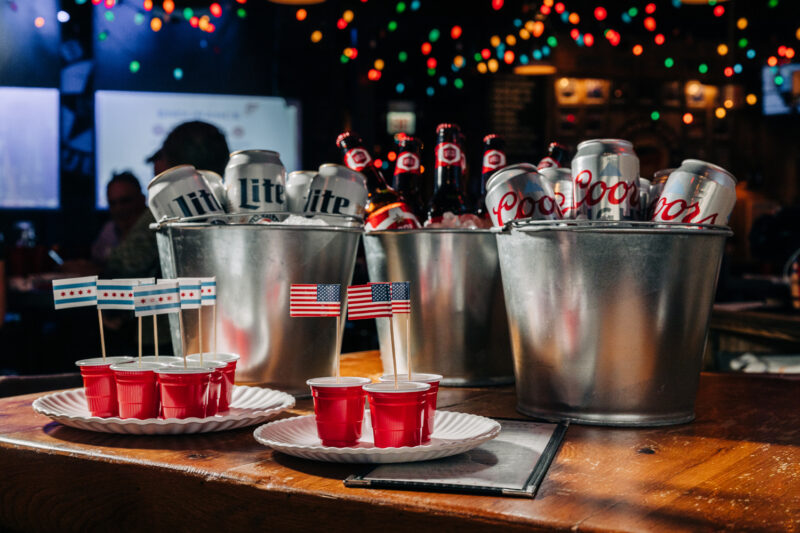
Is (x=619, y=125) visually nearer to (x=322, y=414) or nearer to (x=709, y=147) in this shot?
(x=709, y=147)

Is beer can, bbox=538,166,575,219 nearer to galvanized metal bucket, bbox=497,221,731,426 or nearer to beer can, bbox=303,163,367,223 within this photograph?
galvanized metal bucket, bbox=497,221,731,426

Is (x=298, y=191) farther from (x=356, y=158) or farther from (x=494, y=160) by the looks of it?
(x=494, y=160)

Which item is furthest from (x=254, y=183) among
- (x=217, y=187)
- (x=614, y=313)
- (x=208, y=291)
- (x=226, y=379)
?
(x=614, y=313)

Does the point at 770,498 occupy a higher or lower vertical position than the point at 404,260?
lower

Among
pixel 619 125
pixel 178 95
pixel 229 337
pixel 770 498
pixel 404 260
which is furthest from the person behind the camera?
pixel 619 125

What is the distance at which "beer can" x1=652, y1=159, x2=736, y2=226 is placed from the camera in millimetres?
917

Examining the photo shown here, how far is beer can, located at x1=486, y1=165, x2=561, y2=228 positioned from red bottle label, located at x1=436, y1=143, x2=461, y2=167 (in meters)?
0.34

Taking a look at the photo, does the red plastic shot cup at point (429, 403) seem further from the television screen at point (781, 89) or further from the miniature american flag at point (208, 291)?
the television screen at point (781, 89)

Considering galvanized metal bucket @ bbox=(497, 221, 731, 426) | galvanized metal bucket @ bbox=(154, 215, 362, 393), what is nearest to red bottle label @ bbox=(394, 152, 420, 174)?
galvanized metal bucket @ bbox=(154, 215, 362, 393)

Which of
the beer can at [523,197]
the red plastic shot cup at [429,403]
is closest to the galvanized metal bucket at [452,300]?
the beer can at [523,197]

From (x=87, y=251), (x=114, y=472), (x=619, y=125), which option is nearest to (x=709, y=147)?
(x=619, y=125)

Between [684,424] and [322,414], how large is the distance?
1.46 ft

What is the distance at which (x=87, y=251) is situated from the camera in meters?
4.38

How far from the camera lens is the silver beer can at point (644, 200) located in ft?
3.24
